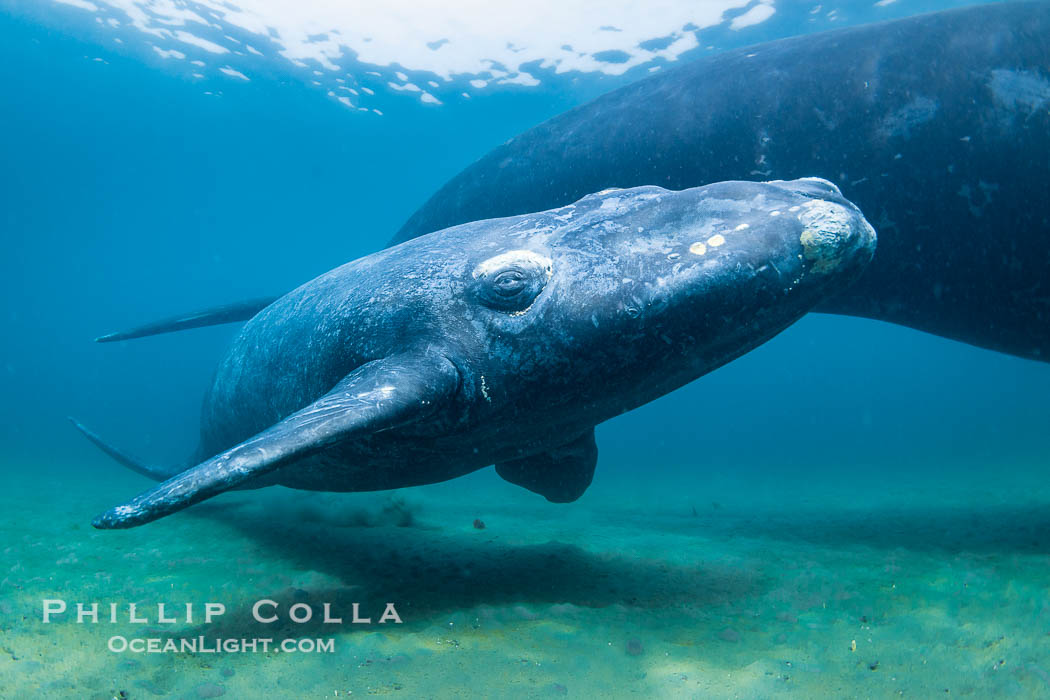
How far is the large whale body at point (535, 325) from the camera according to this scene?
285cm

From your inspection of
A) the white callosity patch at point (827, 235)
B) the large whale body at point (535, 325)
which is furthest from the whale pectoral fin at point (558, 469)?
the white callosity patch at point (827, 235)

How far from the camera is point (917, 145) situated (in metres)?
4.52

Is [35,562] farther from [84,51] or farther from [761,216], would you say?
[84,51]

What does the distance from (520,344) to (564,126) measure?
437 centimetres

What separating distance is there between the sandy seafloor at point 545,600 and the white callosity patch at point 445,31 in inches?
904

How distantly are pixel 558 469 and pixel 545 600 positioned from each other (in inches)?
49.8

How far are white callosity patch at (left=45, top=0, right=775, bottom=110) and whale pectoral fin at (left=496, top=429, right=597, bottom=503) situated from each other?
23112 mm

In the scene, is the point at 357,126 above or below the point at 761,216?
above

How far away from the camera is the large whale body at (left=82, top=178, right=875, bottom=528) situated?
9.36 feet

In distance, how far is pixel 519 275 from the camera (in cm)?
335

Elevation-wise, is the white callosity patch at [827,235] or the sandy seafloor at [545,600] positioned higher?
the white callosity patch at [827,235]

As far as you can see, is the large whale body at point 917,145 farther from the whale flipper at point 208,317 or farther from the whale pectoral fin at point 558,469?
the whale flipper at point 208,317

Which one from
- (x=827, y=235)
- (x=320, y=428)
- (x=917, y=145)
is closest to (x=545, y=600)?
(x=320, y=428)

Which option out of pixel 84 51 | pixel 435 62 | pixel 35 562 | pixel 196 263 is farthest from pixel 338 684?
pixel 196 263
